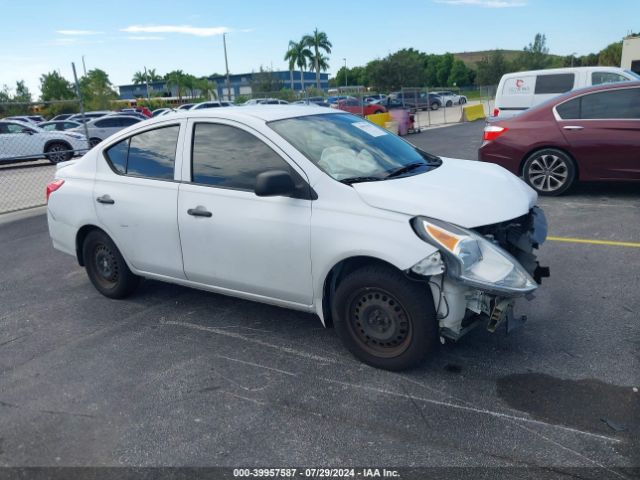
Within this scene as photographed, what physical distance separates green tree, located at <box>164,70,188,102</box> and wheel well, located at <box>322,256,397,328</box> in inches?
A: 3210

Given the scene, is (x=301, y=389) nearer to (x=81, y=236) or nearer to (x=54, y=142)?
(x=81, y=236)

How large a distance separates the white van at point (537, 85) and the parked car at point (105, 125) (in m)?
13.2

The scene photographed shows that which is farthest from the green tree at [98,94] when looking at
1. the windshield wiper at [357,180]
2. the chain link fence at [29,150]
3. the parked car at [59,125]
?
the windshield wiper at [357,180]

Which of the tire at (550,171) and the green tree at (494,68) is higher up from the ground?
the green tree at (494,68)

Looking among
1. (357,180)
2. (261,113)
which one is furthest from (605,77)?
(357,180)

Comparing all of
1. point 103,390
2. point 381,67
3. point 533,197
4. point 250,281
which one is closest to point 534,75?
point 533,197

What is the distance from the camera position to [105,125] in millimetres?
20797

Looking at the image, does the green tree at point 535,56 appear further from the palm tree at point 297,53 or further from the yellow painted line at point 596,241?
the yellow painted line at point 596,241

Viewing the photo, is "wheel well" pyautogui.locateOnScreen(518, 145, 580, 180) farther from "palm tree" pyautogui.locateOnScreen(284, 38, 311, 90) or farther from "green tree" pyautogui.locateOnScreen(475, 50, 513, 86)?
"palm tree" pyautogui.locateOnScreen(284, 38, 311, 90)

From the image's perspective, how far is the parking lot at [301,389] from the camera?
280cm

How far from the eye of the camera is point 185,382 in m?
3.56

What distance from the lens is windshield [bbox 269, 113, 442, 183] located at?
3.75 metres

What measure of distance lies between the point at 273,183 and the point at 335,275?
73 cm

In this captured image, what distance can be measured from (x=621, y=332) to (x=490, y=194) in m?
1.42
